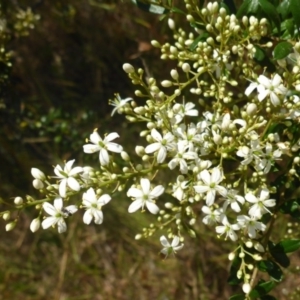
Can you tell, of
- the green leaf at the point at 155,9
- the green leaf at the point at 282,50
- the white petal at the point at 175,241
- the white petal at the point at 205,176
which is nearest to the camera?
the white petal at the point at 205,176

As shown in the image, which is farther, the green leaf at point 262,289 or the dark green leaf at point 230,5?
the dark green leaf at point 230,5

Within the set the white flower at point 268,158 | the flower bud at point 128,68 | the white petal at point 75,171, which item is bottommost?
the white petal at point 75,171

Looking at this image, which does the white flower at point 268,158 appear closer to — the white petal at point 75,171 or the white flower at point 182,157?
the white flower at point 182,157

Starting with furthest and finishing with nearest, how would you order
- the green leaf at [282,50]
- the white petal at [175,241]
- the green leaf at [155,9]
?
the green leaf at [155,9] < the white petal at [175,241] < the green leaf at [282,50]

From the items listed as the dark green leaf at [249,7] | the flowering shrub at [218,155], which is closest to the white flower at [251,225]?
the flowering shrub at [218,155]

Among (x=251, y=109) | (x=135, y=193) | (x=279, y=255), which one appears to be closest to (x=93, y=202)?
(x=135, y=193)

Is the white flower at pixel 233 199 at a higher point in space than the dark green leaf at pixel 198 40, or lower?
lower

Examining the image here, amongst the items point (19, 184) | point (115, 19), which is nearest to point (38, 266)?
point (19, 184)

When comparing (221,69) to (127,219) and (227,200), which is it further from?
(127,219)
